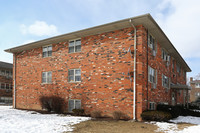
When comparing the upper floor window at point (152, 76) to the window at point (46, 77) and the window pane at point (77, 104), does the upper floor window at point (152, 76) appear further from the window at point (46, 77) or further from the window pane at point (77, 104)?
the window at point (46, 77)

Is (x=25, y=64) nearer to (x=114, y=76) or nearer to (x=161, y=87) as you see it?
(x=114, y=76)

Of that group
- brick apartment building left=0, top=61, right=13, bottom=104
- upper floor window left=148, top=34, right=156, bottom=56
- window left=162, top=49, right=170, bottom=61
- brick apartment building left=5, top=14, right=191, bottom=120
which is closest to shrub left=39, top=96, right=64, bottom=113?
brick apartment building left=5, top=14, right=191, bottom=120

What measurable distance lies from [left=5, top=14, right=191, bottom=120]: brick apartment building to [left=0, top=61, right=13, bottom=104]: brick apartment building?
549 inches

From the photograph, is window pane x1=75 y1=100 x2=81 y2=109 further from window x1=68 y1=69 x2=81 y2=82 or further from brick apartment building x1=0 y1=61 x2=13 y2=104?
brick apartment building x1=0 y1=61 x2=13 y2=104

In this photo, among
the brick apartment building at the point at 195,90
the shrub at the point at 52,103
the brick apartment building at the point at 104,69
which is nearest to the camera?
the brick apartment building at the point at 104,69

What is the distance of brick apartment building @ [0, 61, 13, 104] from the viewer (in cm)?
3139

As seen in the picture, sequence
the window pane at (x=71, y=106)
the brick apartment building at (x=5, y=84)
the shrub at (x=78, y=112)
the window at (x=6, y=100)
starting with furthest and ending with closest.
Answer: the brick apartment building at (x=5, y=84) < the window at (x=6, y=100) < the window pane at (x=71, y=106) < the shrub at (x=78, y=112)

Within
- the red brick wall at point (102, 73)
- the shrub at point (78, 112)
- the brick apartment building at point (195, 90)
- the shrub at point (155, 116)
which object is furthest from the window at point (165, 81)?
the brick apartment building at point (195, 90)

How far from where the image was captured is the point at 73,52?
52.5ft

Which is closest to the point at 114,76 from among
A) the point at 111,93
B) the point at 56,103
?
the point at 111,93

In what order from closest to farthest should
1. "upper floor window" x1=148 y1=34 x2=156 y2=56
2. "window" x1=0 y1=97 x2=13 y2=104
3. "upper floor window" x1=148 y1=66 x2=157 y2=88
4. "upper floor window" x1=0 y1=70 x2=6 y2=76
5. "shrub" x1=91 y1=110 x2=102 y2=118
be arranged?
"shrub" x1=91 y1=110 x2=102 y2=118, "upper floor window" x1=148 y1=66 x2=157 y2=88, "upper floor window" x1=148 y1=34 x2=156 y2=56, "window" x1=0 y1=97 x2=13 y2=104, "upper floor window" x1=0 y1=70 x2=6 y2=76

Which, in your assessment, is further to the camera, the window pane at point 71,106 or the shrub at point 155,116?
the window pane at point 71,106

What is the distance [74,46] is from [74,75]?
8.58 feet

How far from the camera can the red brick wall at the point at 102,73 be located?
12.6 meters
